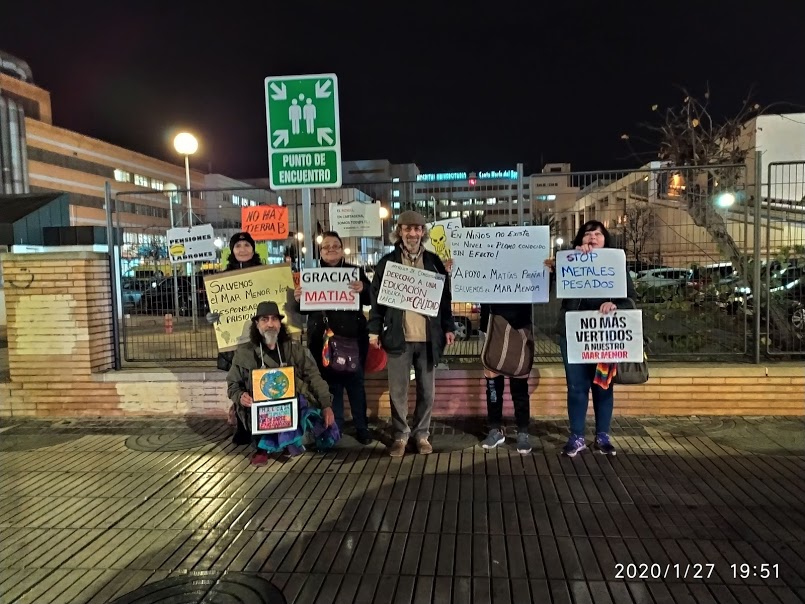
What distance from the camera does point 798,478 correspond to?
4.40 metres

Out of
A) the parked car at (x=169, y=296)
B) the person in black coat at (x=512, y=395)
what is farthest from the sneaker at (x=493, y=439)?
the parked car at (x=169, y=296)

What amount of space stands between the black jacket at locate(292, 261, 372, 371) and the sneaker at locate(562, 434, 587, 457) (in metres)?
1.99

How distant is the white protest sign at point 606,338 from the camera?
4910 millimetres

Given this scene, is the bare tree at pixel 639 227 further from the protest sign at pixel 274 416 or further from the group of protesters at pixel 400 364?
the protest sign at pixel 274 416

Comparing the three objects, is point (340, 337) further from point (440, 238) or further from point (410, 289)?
point (440, 238)

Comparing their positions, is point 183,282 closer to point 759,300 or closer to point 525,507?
point 525,507

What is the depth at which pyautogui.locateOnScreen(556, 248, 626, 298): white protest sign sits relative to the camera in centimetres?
496

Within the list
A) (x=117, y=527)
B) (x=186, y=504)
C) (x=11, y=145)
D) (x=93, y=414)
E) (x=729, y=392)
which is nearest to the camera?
(x=117, y=527)

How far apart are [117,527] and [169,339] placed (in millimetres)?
3797

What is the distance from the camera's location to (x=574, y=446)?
4973 mm

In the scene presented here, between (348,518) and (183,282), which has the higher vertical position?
(183,282)

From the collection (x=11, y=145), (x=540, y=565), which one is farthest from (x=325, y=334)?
(x=11, y=145)

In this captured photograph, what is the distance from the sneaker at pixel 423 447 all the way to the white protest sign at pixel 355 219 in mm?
2331
